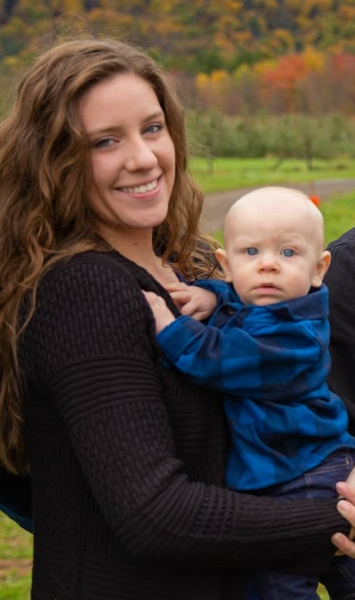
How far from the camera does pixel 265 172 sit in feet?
118

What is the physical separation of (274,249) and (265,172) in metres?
34.2

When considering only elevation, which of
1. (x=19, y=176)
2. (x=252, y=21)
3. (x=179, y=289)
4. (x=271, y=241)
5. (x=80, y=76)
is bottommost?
(x=252, y=21)

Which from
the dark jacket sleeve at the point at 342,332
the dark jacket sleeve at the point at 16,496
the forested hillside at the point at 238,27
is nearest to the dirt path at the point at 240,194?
the dark jacket sleeve at the point at 342,332

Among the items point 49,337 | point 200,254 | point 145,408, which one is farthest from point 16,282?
point 200,254

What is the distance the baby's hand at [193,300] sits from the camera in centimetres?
236

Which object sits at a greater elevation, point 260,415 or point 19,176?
point 19,176

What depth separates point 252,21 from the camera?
90.8 meters

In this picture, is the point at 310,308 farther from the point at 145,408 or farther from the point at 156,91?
the point at 156,91

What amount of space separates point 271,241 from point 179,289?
305 mm

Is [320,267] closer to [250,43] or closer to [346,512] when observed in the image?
[346,512]

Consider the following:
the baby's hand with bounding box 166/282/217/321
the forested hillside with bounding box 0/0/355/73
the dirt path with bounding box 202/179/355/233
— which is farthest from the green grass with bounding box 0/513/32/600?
the forested hillside with bounding box 0/0/355/73

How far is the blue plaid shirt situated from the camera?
82.4 inches

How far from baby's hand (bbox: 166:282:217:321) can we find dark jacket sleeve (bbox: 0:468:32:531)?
2.31 feet

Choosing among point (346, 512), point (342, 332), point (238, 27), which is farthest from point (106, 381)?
A: point (238, 27)
